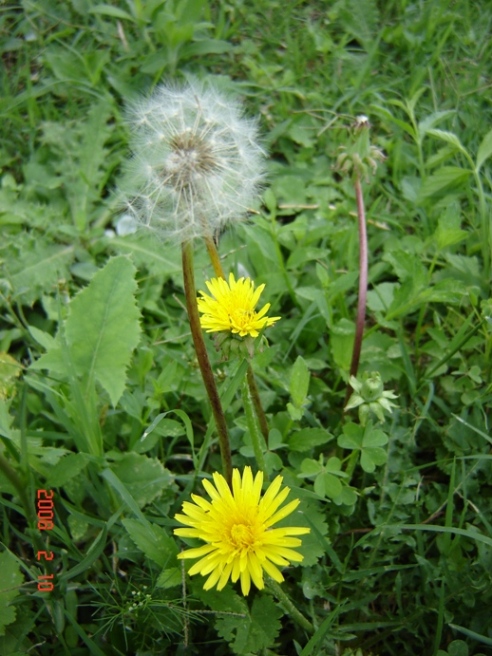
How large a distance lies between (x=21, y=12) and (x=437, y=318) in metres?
2.92

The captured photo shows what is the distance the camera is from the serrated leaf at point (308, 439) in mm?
1928

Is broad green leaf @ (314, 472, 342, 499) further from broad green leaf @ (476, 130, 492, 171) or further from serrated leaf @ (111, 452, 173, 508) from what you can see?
broad green leaf @ (476, 130, 492, 171)

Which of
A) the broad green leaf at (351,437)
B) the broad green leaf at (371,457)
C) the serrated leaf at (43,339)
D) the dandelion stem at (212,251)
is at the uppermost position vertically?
the dandelion stem at (212,251)

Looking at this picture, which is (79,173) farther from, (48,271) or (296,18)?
(296,18)

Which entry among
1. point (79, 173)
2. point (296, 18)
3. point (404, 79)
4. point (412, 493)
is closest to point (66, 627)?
point (412, 493)

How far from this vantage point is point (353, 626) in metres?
1.75

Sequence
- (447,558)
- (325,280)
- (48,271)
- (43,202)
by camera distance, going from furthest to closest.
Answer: (43,202)
(48,271)
(325,280)
(447,558)

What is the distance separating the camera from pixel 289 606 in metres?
1.62

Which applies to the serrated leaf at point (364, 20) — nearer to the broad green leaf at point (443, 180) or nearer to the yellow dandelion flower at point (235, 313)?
the broad green leaf at point (443, 180)

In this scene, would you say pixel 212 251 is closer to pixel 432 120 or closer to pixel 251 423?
pixel 251 423

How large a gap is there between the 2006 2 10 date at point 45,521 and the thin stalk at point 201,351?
1.97 feet

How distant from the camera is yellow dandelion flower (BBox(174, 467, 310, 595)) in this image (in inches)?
56.4

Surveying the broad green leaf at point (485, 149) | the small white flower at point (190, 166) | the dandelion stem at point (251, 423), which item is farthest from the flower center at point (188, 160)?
the broad green leaf at point (485, 149)

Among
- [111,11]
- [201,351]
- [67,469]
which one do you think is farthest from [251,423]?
[111,11]
